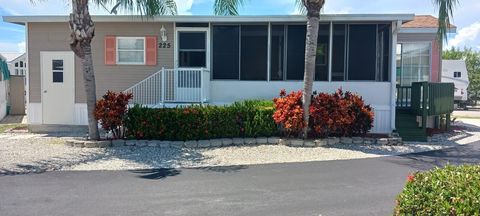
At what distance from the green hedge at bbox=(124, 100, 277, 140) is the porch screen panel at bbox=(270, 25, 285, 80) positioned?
2668 mm

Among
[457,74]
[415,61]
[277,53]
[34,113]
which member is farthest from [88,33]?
[457,74]

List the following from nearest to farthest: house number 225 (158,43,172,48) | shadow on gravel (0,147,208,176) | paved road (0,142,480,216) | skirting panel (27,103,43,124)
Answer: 1. paved road (0,142,480,216)
2. shadow on gravel (0,147,208,176)
3. house number 225 (158,43,172,48)
4. skirting panel (27,103,43,124)

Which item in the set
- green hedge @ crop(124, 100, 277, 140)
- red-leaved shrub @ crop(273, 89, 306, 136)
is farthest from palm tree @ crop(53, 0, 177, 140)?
red-leaved shrub @ crop(273, 89, 306, 136)

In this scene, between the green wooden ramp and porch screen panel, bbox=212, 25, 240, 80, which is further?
porch screen panel, bbox=212, 25, 240, 80

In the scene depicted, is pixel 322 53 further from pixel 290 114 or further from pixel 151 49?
pixel 151 49

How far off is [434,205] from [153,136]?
8578 mm

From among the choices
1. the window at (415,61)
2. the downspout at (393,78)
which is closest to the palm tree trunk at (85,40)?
the downspout at (393,78)

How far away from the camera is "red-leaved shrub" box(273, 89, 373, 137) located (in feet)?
36.0

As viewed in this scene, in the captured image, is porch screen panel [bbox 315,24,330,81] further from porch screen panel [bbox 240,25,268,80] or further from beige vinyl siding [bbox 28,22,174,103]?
beige vinyl siding [bbox 28,22,174,103]

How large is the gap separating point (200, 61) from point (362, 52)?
5195 millimetres

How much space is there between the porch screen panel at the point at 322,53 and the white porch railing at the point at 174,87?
3.55m

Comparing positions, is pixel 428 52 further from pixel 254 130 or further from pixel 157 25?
pixel 157 25

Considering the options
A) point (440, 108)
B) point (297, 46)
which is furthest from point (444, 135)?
point (297, 46)

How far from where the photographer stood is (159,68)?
538 inches
